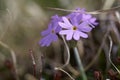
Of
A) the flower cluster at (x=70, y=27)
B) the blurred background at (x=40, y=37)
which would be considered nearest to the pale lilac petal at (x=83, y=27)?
the flower cluster at (x=70, y=27)

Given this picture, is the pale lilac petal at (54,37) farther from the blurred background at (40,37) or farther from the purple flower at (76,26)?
the blurred background at (40,37)

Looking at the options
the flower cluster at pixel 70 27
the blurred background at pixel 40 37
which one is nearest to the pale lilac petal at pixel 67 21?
the flower cluster at pixel 70 27

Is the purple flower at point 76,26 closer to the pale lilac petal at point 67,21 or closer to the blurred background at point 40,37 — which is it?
the pale lilac petal at point 67,21

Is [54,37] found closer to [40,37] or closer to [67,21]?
[67,21]

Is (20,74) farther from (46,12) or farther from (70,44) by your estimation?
(70,44)

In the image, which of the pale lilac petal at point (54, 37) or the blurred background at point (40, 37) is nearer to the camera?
the pale lilac petal at point (54, 37)

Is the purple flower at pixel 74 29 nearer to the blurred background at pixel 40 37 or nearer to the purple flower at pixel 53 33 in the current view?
the purple flower at pixel 53 33

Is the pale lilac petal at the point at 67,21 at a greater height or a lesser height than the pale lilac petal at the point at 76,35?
greater

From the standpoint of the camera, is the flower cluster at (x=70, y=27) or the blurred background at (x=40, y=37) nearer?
the flower cluster at (x=70, y=27)

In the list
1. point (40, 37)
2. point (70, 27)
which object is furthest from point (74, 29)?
point (40, 37)

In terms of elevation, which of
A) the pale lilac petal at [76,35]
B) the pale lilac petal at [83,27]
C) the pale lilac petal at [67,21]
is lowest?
the pale lilac petal at [76,35]

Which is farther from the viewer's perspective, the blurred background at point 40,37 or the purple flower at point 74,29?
the blurred background at point 40,37
